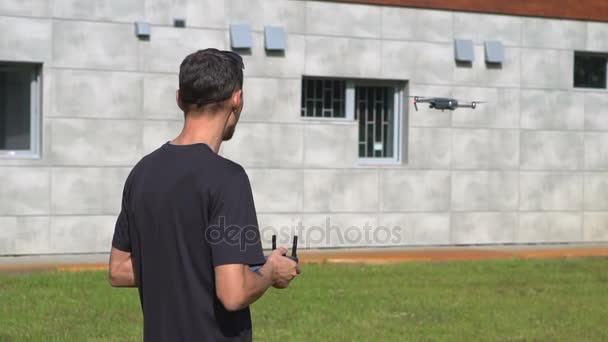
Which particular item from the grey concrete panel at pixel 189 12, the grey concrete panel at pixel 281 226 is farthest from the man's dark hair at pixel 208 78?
the grey concrete panel at pixel 281 226

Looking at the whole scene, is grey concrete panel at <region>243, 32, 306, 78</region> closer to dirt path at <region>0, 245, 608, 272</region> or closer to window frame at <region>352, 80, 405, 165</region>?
window frame at <region>352, 80, 405, 165</region>

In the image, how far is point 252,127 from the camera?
1603cm

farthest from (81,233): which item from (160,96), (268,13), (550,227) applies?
(550,227)

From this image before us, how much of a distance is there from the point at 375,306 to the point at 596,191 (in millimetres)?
8936

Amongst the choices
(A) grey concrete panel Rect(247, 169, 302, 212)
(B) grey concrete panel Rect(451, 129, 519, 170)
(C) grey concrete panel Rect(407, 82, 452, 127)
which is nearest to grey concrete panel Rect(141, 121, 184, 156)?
(A) grey concrete panel Rect(247, 169, 302, 212)

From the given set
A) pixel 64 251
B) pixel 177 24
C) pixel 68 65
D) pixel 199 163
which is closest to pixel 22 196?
pixel 64 251

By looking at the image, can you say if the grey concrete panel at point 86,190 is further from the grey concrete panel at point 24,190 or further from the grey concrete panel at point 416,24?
the grey concrete panel at point 416,24

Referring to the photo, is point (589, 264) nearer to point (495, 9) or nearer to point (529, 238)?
point (529, 238)

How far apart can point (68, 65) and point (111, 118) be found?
0.98 metres

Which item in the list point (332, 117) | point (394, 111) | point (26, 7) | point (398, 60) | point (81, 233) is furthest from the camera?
point (394, 111)

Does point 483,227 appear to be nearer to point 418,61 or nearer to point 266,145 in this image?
point 418,61

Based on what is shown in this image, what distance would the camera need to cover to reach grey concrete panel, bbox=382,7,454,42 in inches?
664

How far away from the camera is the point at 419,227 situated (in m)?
17.1

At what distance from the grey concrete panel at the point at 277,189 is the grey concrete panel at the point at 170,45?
2063 millimetres
